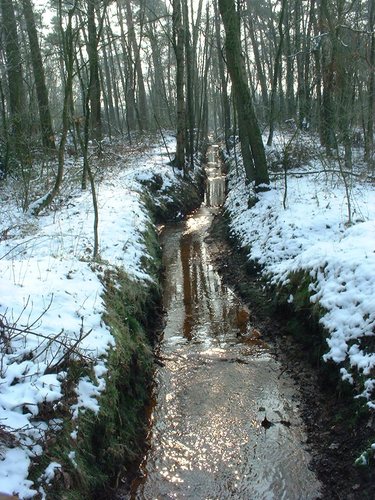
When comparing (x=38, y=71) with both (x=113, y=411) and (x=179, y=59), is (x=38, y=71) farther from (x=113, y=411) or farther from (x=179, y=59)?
(x=113, y=411)

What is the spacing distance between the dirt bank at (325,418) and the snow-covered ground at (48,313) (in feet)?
7.39

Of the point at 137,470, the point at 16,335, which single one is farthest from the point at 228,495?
the point at 16,335

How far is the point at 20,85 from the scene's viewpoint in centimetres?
1327

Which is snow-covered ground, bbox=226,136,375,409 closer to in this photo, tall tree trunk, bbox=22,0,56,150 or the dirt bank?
the dirt bank

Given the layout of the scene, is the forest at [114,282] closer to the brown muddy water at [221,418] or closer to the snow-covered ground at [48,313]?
the snow-covered ground at [48,313]

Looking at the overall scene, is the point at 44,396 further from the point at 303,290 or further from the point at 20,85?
the point at 20,85

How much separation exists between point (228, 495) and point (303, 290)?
339 centimetres

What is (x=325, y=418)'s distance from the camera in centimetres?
455

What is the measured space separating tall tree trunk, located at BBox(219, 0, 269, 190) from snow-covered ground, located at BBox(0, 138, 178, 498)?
4.21m

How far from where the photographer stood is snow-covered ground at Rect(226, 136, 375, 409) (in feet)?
15.8

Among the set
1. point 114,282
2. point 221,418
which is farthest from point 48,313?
point 221,418

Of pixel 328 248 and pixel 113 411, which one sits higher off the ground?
pixel 328 248

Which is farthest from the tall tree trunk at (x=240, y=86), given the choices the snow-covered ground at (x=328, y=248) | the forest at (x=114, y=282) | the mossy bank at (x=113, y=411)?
the mossy bank at (x=113, y=411)

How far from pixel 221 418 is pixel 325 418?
1.14 m
